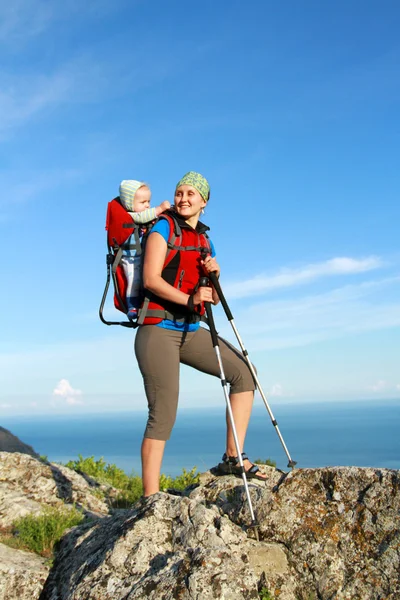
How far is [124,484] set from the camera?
1103 cm

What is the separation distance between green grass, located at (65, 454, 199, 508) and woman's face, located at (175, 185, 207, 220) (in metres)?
4.45

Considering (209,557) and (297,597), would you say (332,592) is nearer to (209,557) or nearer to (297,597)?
(297,597)

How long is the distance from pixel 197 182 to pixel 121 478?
7.11 meters

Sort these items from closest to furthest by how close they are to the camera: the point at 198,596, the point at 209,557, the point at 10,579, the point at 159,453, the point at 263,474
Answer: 1. the point at 198,596
2. the point at 209,557
3. the point at 10,579
4. the point at 159,453
5. the point at 263,474

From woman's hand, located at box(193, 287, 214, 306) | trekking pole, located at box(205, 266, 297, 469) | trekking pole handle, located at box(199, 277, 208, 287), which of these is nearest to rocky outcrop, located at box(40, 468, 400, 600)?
trekking pole, located at box(205, 266, 297, 469)

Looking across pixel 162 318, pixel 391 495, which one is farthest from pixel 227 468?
pixel 391 495

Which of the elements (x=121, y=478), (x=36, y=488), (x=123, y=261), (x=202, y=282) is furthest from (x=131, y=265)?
(x=121, y=478)

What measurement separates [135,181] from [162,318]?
1.80 metres

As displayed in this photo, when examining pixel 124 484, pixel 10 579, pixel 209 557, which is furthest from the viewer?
pixel 124 484

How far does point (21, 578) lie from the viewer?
18.3ft

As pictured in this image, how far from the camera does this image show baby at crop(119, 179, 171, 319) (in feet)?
21.4

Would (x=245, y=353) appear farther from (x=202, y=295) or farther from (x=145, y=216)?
(x=145, y=216)

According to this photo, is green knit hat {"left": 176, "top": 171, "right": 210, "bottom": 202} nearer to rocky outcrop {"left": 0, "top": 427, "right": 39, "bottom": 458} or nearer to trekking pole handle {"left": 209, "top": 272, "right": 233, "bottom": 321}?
trekking pole handle {"left": 209, "top": 272, "right": 233, "bottom": 321}

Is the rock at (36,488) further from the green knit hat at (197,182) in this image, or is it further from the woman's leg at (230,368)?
the green knit hat at (197,182)
